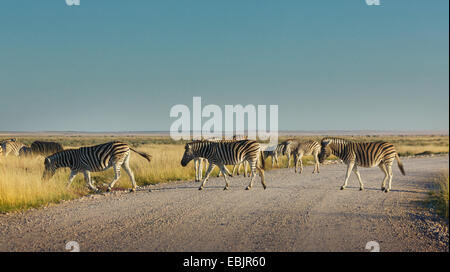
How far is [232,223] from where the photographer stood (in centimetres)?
848

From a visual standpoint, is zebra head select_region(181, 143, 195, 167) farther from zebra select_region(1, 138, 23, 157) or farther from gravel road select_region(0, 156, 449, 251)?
zebra select_region(1, 138, 23, 157)

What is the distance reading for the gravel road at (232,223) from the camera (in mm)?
6863

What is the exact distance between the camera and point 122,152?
47.5ft

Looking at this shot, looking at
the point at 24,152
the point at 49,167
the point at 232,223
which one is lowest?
the point at 232,223

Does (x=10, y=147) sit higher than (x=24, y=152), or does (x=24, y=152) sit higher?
(x=10, y=147)

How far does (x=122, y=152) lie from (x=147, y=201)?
136 inches

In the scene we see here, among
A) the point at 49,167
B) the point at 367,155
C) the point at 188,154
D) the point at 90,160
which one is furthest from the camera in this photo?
the point at 188,154

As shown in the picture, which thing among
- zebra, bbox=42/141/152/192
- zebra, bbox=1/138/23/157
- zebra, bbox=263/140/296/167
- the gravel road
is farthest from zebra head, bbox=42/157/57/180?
zebra, bbox=263/140/296/167

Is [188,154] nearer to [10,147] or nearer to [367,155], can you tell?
[367,155]

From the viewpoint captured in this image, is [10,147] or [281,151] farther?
[10,147]

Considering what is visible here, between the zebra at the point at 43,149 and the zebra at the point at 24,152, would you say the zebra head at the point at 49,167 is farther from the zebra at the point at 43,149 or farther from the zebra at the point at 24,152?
the zebra at the point at 24,152

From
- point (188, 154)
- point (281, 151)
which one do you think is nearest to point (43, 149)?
point (188, 154)

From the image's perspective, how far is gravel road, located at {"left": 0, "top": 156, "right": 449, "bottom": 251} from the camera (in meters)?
6.86
